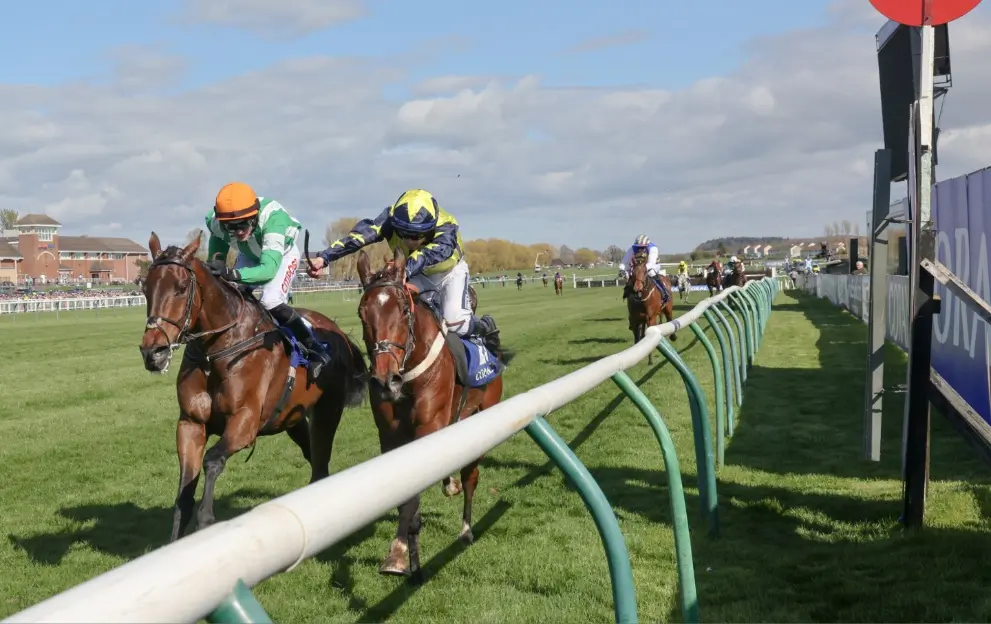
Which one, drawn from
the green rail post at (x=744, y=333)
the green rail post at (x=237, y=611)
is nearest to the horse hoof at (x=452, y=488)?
the green rail post at (x=744, y=333)

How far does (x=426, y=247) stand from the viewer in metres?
5.34

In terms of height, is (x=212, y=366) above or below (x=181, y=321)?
below

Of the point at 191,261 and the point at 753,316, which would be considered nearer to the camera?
the point at 191,261

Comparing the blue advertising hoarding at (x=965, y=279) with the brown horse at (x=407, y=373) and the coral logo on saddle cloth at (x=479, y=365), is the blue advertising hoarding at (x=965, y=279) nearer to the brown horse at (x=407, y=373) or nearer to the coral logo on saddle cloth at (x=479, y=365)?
the coral logo on saddle cloth at (x=479, y=365)

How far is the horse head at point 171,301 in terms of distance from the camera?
466 cm

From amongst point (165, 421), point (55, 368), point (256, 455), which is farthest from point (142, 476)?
point (55, 368)

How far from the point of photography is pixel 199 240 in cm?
487

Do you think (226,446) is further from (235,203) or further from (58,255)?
(58,255)

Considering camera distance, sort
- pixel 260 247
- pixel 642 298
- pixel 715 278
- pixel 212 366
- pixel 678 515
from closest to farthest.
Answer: pixel 678 515 < pixel 212 366 < pixel 260 247 < pixel 642 298 < pixel 715 278

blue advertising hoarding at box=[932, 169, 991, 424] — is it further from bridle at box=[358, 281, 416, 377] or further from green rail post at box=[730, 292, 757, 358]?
green rail post at box=[730, 292, 757, 358]

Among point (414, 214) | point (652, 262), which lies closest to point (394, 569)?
point (414, 214)

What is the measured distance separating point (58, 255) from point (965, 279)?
121 meters

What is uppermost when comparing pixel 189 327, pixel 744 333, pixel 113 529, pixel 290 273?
pixel 290 273

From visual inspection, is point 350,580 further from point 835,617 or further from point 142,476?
point 142,476
